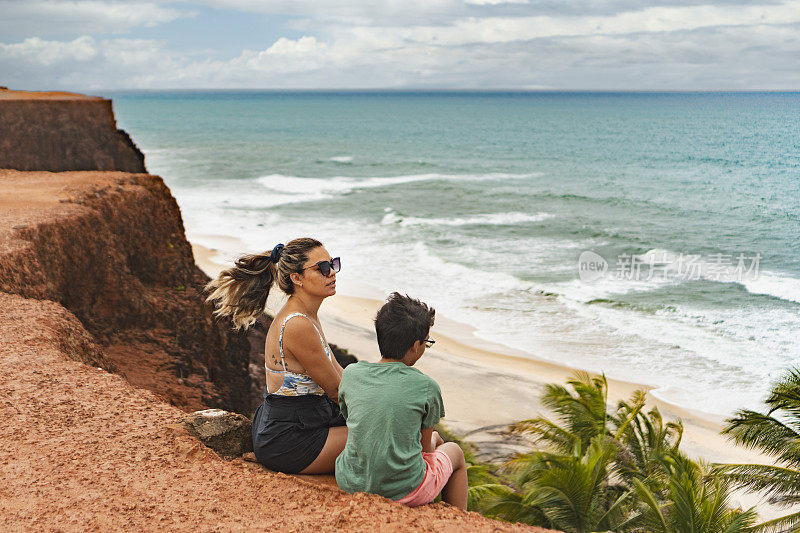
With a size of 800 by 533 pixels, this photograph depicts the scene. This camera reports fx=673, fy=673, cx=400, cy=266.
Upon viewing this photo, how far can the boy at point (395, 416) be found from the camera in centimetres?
362

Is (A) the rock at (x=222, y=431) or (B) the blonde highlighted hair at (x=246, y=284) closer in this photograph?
(A) the rock at (x=222, y=431)

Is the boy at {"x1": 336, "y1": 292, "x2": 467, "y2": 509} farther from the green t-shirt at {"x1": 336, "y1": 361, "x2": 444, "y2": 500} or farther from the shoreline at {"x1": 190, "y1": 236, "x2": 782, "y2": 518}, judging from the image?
the shoreline at {"x1": 190, "y1": 236, "x2": 782, "y2": 518}

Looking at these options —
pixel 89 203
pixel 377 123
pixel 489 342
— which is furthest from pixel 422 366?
pixel 377 123

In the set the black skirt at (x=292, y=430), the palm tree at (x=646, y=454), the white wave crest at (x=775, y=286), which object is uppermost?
the black skirt at (x=292, y=430)

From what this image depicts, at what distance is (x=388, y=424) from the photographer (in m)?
3.60

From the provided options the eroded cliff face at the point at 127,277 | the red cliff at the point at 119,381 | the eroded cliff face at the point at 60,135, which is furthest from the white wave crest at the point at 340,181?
the red cliff at the point at 119,381

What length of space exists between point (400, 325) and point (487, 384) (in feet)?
41.1

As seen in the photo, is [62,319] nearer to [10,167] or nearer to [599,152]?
[10,167]

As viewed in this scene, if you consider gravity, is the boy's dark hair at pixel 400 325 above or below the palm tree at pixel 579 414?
above

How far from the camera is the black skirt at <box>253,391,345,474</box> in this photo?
415 centimetres

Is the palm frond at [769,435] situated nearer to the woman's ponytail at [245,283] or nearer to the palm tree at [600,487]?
the palm tree at [600,487]

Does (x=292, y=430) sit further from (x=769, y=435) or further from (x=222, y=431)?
(x=769, y=435)

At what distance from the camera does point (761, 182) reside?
176ft

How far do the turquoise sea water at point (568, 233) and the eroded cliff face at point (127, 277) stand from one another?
10148mm
